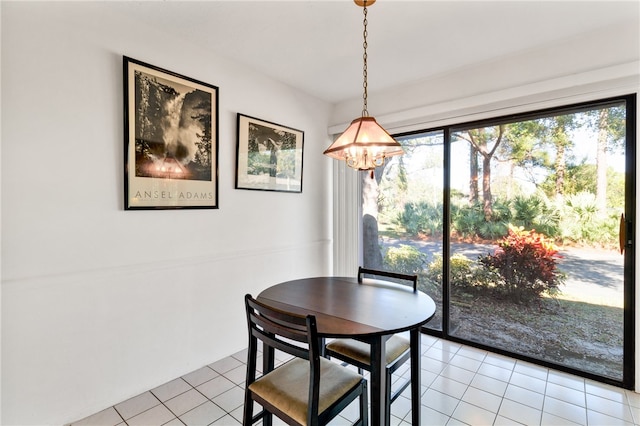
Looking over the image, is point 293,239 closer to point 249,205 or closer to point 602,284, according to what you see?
point 249,205

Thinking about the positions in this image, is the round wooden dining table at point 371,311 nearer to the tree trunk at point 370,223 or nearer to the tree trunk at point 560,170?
the tree trunk at point 370,223

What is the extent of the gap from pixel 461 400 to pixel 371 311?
3.65ft

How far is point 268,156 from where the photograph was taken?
2.95 m

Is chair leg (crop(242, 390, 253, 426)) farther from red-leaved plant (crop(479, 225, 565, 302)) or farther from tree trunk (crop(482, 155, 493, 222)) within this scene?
tree trunk (crop(482, 155, 493, 222))

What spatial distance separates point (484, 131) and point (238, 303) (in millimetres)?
2724

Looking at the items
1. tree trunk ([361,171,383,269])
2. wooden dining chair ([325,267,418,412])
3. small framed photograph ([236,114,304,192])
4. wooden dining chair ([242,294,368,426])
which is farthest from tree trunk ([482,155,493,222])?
wooden dining chair ([242,294,368,426])

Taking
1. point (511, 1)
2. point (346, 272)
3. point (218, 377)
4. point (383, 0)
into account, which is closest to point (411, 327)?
point (218, 377)

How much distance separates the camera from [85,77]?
1874mm

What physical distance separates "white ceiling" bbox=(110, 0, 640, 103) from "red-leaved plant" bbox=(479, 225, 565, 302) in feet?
4.97

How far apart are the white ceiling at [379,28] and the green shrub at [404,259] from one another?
1.78 metres

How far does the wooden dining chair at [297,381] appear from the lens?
1243 mm

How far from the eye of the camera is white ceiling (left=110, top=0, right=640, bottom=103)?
1.91 m

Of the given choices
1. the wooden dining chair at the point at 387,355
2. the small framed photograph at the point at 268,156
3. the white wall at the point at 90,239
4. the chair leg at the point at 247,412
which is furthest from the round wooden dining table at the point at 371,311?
the small framed photograph at the point at 268,156

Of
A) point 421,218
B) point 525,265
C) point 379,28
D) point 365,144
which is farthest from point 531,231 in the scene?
point 379,28
